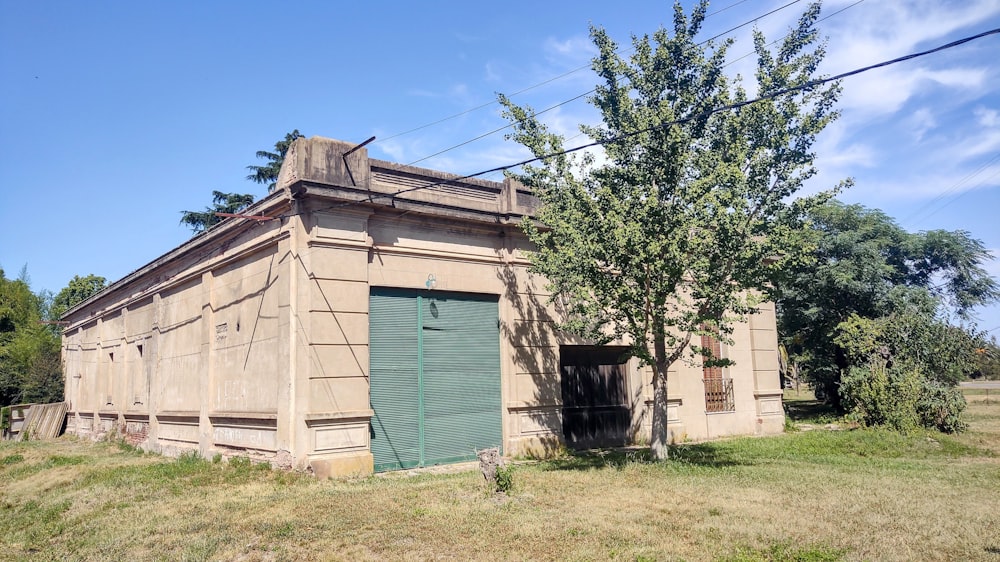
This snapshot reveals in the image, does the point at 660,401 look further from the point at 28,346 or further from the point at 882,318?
the point at 28,346

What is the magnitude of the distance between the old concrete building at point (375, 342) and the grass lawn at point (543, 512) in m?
1.12

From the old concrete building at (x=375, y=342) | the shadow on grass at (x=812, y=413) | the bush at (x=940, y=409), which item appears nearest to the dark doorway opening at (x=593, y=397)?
the old concrete building at (x=375, y=342)

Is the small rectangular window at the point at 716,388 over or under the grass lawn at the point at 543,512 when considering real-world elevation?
over

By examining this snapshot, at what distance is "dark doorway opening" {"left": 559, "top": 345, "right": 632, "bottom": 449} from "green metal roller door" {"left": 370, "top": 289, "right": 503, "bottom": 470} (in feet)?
7.62

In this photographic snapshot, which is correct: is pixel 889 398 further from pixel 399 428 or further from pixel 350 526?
pixel 350 526

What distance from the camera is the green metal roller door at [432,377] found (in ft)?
42.1

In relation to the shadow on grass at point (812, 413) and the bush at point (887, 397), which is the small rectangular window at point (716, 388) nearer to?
the bush at point (887, 397)

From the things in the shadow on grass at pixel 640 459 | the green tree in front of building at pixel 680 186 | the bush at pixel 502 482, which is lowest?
the shadow on grass at pixel 640 459

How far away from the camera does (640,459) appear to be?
13.3 metres

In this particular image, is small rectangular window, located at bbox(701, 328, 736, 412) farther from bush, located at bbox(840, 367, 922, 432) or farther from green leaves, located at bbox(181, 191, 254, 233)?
green leaves, located at bbox(181, 191, 254, 233)

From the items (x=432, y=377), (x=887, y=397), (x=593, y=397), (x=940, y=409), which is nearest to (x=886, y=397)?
(x=887, y=397)

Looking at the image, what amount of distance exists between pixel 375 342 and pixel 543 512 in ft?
17.3

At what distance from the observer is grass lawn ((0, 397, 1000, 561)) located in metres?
7.25

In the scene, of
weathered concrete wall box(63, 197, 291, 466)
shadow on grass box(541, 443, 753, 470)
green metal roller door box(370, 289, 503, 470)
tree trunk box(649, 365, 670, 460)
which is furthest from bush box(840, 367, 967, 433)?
weathered concrete wall box(63, 197, 291, 466)
